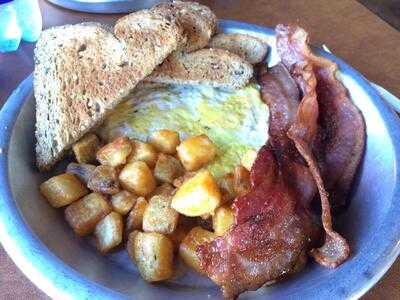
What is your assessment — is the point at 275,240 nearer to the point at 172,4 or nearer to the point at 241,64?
the point at 241,64

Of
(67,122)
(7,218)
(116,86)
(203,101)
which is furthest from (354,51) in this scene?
(7,218)

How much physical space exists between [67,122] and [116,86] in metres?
0.13

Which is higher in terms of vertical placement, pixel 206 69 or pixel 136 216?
pixel 206 69

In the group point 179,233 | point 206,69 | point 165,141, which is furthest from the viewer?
point 206,69

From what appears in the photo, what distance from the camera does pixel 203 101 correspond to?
118cm

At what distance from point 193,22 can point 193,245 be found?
0.57 m

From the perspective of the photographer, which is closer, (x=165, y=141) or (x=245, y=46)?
(x=165, y=141)

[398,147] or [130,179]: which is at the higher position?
[398,147]

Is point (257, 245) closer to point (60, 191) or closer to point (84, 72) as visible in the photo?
point (60, 191)

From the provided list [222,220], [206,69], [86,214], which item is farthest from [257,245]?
[206,69]

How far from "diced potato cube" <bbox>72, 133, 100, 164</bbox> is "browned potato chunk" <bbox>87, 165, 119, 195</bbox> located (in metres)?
0.06

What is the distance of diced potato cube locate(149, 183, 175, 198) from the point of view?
1008mm

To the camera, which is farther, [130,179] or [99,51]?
[99,51]

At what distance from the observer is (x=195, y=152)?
103 centimetres
